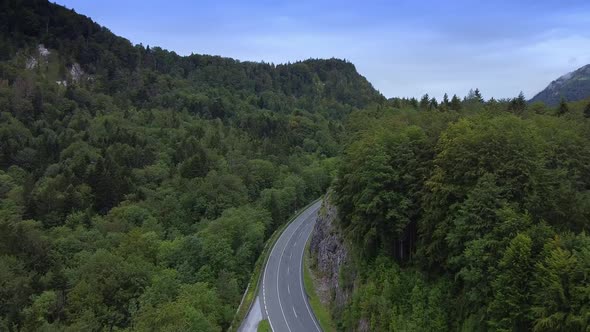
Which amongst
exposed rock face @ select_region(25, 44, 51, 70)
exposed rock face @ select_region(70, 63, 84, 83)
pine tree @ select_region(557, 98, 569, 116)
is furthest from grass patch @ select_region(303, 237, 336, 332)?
exposed rock face @ select_region(25, 44, 51, 70)

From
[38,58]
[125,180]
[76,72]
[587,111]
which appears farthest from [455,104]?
[38,58]

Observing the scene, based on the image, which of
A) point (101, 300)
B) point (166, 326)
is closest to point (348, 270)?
point (166, 326)

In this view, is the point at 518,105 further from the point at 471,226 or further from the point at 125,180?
Result: the point at 125,180

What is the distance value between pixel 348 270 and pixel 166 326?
14.8m

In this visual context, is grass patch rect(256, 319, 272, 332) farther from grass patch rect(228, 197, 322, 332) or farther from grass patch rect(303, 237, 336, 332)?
grass patch rect(303, 237, 336, 332)

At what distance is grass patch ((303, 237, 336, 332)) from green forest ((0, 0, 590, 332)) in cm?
117

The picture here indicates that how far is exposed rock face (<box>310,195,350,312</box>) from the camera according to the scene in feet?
128

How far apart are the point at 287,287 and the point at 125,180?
144 ft

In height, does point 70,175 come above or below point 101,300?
above

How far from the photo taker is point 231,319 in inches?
1566

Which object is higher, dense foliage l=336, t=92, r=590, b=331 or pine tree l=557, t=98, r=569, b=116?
pine tree l=557, t=98, r=569, b=116

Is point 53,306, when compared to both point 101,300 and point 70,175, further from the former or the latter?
point 70,175

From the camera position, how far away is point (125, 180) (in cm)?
7794

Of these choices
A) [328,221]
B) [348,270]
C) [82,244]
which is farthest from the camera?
[82,244]
